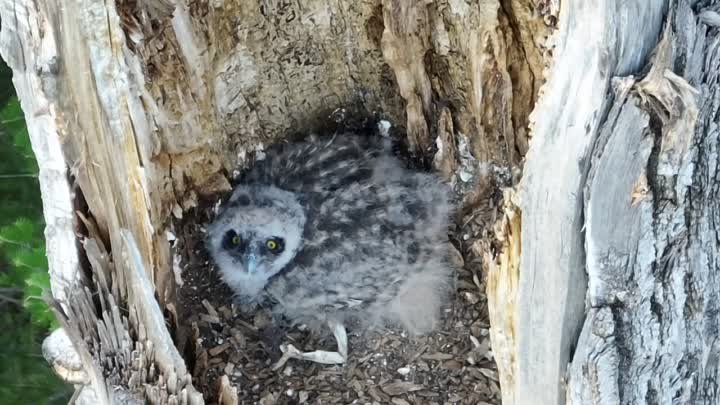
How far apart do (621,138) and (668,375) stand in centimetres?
58

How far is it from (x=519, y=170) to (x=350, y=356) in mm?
780

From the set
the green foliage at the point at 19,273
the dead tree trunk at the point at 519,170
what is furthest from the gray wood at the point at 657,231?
the green foliage at the point at 19,273

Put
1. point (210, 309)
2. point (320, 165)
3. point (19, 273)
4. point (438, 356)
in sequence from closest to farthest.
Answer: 1. point (438, 356)
2. point (210, 309)
3. point (320, 165)
4. point (19, 273)

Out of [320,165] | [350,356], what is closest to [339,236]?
[320,165]

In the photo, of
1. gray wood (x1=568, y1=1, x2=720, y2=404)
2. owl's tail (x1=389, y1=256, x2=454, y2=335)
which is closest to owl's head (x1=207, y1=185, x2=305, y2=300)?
owl's tail (x1=389, y1=256, x2=454, y2=335)

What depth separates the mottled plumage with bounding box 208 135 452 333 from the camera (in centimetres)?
274

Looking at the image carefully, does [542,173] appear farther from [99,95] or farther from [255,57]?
[255,57]

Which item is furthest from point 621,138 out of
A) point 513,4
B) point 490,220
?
point 490,220

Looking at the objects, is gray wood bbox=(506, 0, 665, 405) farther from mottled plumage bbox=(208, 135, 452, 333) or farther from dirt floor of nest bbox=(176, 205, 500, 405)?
mottled plumage bbox=(208, 135, 452, 333)

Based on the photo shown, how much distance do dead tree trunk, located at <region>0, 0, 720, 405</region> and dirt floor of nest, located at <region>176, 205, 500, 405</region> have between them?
0.26 meters

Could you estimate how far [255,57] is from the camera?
2.77 m

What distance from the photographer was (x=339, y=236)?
2775 millimetres

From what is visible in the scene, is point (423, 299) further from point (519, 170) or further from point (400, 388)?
point (519, 170)

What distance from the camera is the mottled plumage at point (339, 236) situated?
9.00 feet
